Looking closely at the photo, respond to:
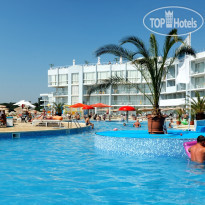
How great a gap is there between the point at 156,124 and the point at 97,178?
5680 mm

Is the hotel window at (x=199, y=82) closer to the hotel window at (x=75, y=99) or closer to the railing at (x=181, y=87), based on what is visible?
the railing at (x=181, y=87)

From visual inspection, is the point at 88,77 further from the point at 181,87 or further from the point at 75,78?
the point at 181,87

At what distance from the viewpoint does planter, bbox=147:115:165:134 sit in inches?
459

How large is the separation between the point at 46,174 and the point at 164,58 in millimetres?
7288

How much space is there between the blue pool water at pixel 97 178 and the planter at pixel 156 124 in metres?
2.47

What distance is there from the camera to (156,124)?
38.4ft

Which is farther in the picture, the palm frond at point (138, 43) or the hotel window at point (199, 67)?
the hotel window at point (199, 67)

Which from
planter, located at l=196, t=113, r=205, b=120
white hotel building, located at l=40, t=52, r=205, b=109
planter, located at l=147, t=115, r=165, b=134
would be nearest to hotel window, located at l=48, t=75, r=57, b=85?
white hotel building, located at l=40, t=52, r=205, b=109

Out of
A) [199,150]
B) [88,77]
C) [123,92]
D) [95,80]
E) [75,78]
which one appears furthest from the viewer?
[75,78]

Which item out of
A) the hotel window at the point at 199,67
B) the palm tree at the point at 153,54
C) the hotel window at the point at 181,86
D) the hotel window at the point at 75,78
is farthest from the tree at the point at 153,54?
the hotel window at the point at 75,78

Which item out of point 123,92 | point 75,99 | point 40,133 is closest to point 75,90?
point 75,99

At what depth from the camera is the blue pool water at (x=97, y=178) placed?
5172mm

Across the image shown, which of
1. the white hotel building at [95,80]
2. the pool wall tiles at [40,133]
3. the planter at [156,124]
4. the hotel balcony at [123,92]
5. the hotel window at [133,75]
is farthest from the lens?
the hotel balcony at [123,92]

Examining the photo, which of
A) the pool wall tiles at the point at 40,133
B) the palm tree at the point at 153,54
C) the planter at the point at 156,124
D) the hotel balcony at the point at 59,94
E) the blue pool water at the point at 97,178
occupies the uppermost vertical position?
the hotel balcony at the point at 59,94
